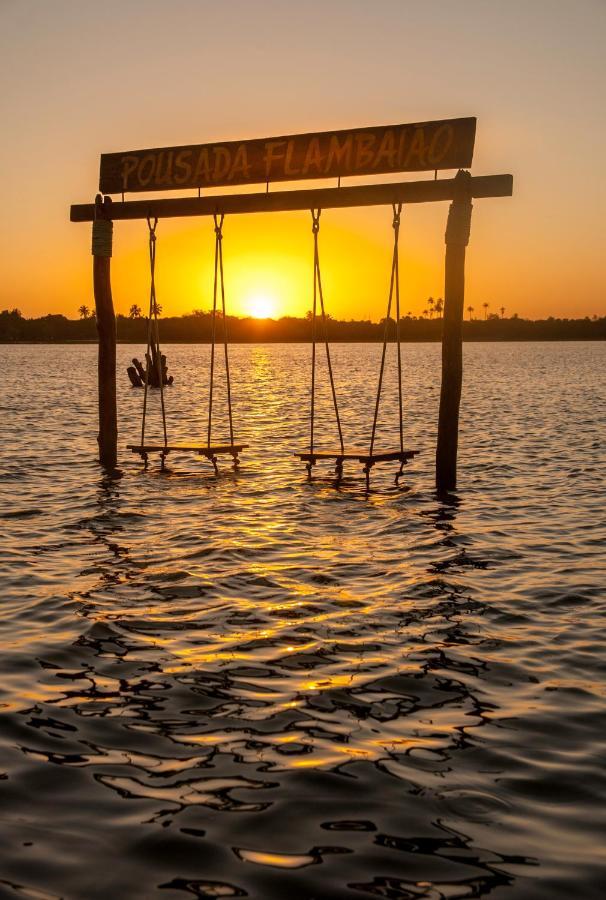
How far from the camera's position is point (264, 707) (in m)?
5.22

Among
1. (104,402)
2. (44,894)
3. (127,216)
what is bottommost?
(44,894)

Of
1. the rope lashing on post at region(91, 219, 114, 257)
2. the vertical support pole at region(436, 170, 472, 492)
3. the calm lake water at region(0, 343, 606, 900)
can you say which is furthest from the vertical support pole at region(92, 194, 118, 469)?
the vertical support pole at region(436, 170, 472, 492)

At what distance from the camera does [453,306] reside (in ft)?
40.6

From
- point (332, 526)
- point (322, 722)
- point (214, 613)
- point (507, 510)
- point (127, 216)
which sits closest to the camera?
point (322, 722)

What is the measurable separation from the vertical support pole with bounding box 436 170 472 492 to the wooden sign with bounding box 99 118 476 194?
51 centimetres

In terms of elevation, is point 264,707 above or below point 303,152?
below

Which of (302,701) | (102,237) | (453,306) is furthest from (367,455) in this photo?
(302,701)

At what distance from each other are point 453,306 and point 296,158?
8.95 feet

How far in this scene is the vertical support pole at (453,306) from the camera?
11.8 metres

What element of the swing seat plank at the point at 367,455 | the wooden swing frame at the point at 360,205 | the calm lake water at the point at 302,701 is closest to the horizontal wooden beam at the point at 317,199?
the wooden swing frame at the point at 360,205

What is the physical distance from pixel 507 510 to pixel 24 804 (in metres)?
8.87

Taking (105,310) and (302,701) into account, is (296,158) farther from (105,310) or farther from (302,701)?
(302,701)

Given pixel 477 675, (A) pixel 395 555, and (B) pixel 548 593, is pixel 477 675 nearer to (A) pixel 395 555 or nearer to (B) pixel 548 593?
(B) pixel 548 593

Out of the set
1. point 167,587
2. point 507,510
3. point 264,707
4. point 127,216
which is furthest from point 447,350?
point 264,707
